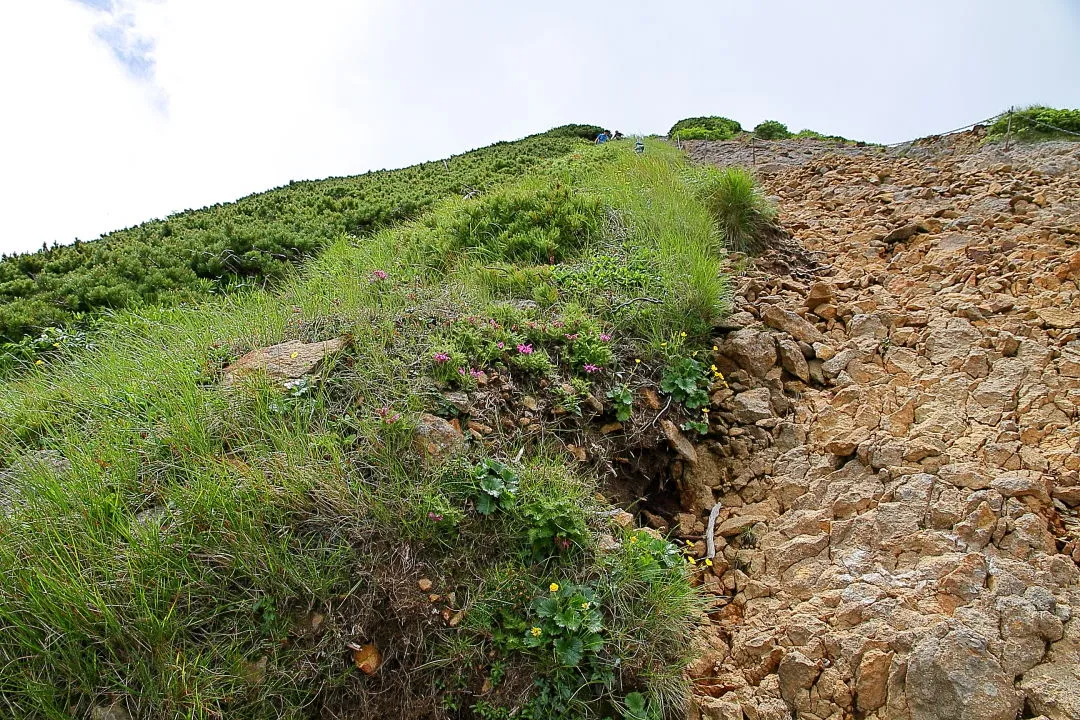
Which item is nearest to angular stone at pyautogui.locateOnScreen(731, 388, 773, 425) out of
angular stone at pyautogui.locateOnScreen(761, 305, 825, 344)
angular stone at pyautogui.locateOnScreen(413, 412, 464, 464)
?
angular stone at pyautogui.locateOnScreen(761, 305, 825, 344)

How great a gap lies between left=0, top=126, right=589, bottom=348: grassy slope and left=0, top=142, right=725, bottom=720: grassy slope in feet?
7.37

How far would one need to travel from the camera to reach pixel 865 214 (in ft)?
18.0

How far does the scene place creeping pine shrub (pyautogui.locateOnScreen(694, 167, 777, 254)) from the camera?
5133 millimetres

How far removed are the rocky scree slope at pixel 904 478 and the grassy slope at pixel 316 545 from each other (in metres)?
0.42

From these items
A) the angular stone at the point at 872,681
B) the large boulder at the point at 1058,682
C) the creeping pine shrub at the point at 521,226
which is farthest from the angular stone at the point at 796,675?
the creeping pine shrub at the point at 521,226

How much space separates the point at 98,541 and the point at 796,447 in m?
2.99

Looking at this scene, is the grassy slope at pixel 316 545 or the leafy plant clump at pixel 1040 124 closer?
the grassy slope at pixel 316 545

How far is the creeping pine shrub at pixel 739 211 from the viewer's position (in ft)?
16.8

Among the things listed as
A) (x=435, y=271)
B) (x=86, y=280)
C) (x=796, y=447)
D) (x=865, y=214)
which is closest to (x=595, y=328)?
(x=796, y=447)

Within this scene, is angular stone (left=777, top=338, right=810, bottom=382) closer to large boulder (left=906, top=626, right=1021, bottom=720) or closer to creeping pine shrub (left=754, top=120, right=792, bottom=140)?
large boulder (left=906, top=626, right=1021, bottom=720)

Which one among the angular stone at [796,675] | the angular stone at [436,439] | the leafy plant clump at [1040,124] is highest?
the leafy plant clump at [1040,124]

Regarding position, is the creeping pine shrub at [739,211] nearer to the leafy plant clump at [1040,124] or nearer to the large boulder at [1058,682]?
the leafy plant clump at [1040,124]

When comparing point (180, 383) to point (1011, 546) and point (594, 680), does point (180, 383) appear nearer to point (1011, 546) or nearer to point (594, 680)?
point (594, 680)

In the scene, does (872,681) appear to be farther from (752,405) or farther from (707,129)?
(707,129)
